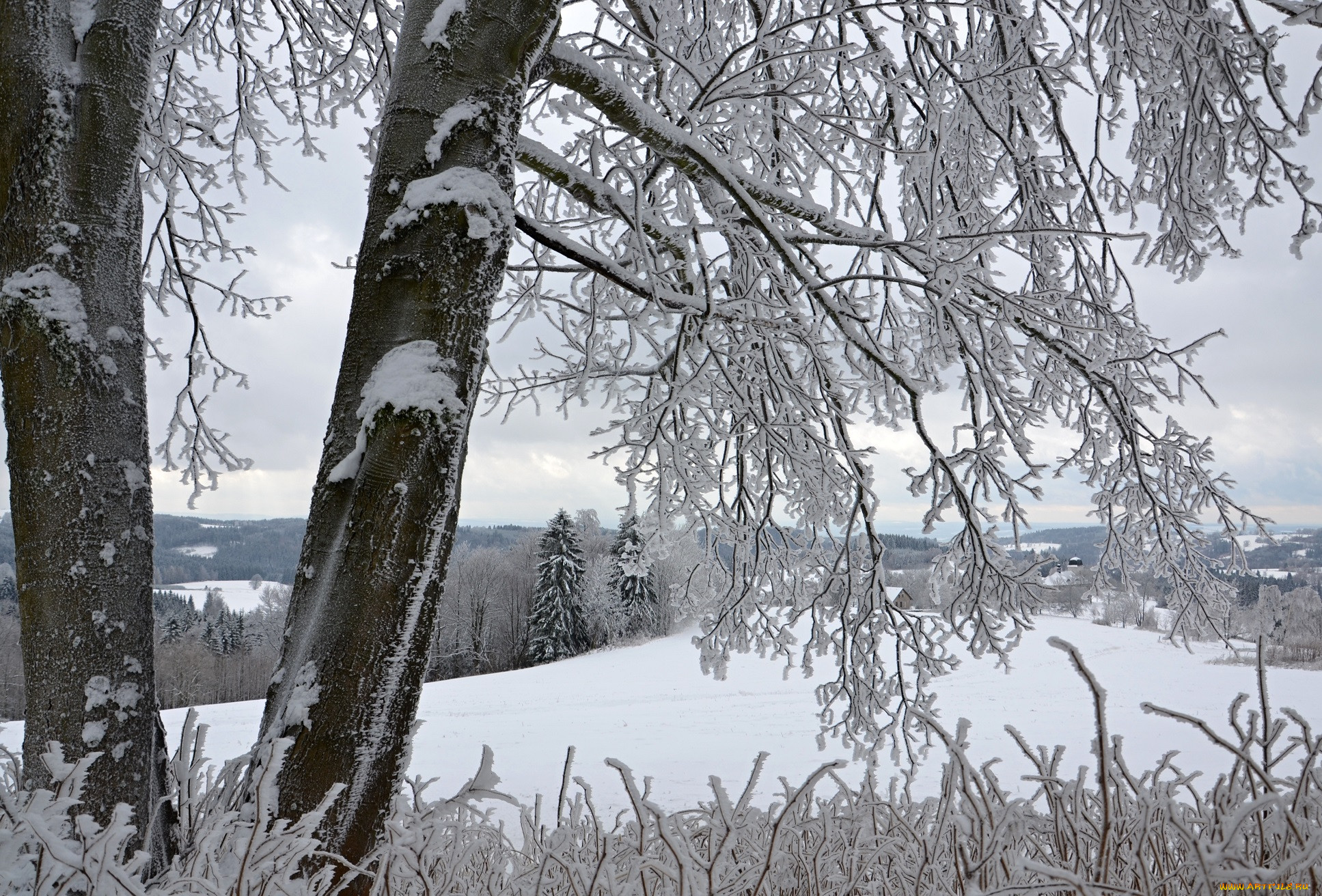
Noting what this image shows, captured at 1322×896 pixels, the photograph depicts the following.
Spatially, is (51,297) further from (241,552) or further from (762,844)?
(241,552)

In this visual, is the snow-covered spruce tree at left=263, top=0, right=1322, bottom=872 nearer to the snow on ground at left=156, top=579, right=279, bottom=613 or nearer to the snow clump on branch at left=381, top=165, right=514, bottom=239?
the snow clump on branch at left=381, top=165, right=514, bottom=239

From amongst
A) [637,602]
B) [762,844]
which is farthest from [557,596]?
[762,844]

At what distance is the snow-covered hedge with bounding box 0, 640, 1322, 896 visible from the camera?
92 centimetres

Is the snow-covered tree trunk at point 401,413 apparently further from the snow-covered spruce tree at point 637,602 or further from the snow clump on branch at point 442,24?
the snow-covered spruce tree at point 637,602

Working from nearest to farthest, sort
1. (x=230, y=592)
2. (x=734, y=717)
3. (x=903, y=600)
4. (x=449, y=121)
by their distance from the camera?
(x=449, y=121) → (x=903, y=600) → (x=734, y=717) → (x=230, y=592)

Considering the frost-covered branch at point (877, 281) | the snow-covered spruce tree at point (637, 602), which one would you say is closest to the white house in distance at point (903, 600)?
the frost-covered branch at point (877, 281)

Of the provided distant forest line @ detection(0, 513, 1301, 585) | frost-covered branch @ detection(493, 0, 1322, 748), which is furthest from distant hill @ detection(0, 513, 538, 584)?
frost-covered branch @ detection(493, 0, 1322, 748)

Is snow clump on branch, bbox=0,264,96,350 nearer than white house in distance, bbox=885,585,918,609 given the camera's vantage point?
Yes

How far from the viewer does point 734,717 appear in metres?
16.3

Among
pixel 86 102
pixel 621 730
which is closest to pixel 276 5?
pixel 86 102

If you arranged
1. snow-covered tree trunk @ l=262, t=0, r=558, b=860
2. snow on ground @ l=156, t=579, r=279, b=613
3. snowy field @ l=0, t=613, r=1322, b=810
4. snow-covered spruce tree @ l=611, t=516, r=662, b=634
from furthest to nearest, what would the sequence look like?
snow on ground @ l=156, t=579, r=279, b=613
snow-covered spruce tree @ l=611, t=516, r=662, b=634
snowy field @ l=0, t=613, r=1322, b=810
snow-covered tree trunk @ l=262, t=0, r=558, b=860

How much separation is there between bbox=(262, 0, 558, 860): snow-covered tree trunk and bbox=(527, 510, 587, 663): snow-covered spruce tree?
2855 centimetres

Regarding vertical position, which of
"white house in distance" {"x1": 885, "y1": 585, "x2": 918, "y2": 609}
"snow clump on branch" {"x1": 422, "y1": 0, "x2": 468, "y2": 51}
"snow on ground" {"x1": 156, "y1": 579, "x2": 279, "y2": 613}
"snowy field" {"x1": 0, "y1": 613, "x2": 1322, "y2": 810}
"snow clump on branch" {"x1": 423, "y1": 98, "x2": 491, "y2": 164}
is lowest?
"snow on ground" {"x1": 156, "y1": 579, "x2": 279, "y2": 613}

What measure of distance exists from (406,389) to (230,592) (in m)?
62.9
